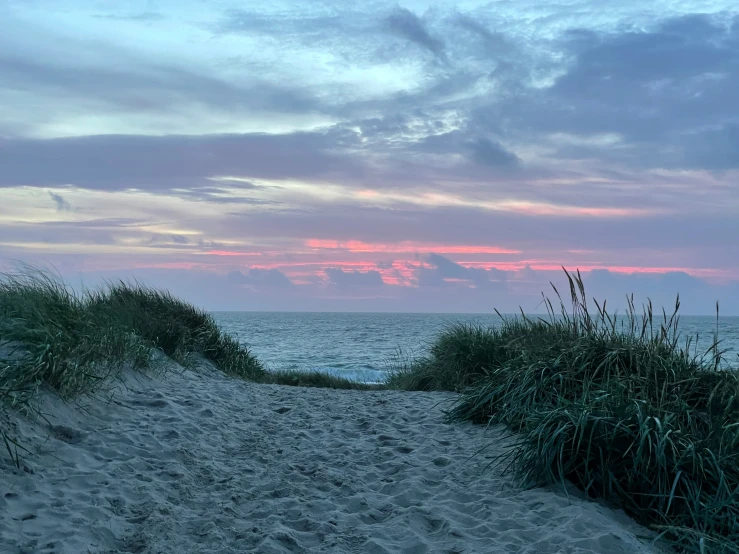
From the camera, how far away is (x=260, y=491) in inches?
233

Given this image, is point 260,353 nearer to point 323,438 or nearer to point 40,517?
point 323,438

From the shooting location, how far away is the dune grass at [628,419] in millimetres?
5066

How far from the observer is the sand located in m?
4.64

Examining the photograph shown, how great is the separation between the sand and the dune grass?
297mm

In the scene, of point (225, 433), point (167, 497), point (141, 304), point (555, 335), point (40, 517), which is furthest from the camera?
point (141, 304)

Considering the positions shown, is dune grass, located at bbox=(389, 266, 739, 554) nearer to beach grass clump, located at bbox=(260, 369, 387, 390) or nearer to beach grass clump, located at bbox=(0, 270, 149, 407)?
beach grass clump, located at bbox=(0, 270, 149, 407)

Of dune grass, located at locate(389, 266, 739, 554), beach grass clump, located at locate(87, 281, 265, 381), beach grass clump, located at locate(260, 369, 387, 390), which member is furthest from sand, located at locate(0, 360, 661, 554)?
beach grass clump, located at locate(260, 369, 387, 390)

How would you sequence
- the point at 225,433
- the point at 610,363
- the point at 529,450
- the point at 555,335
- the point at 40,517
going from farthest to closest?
the point at 555,335
the point at 225,433
the point at 610,363
the point at 529,450
the point at 40,517

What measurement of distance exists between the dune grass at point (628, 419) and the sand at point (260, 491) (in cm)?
30

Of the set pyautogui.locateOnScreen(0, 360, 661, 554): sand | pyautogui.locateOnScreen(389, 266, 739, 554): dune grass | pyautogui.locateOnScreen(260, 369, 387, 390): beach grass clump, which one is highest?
pyautogui.locateOnScreen(389, 266, 739, 554): dune grass

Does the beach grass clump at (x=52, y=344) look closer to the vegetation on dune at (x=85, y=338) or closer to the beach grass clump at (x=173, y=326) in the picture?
the vegetation on dune at (x=85, y=338)

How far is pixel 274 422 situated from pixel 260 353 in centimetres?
2277

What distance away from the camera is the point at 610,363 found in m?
6.94

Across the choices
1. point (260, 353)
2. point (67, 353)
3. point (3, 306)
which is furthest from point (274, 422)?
point (260, 353)
